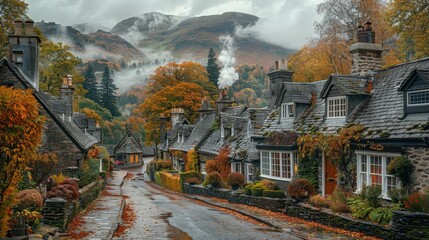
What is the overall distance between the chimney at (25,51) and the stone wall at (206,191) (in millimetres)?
15456

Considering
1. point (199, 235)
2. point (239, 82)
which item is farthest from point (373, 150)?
point (239, 82)

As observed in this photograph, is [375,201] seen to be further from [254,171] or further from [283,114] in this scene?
[254,171]

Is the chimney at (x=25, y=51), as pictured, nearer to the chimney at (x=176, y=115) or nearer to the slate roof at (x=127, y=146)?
the chimney at (x=176, y=115)

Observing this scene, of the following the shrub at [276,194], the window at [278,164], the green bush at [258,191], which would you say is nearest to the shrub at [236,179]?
the window at [278,164]

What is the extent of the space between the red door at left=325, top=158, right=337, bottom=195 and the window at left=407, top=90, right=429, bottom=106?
5442 millimetres

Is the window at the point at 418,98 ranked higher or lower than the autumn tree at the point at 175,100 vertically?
lower

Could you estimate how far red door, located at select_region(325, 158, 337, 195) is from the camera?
23.0 metres

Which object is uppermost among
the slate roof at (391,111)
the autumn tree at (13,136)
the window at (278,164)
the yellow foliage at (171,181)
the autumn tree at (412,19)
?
the autumn tree at (412,19)

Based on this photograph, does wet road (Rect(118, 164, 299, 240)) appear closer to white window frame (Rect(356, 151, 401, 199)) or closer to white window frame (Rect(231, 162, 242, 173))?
white window frame (Rect(356, 151, 401, 199))

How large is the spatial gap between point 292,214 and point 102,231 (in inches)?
397

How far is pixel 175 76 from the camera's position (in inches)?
2879

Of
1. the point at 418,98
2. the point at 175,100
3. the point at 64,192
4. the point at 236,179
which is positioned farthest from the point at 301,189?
the point at 175,100

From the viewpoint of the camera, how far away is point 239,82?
18212 cm

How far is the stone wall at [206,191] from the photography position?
3387cm
